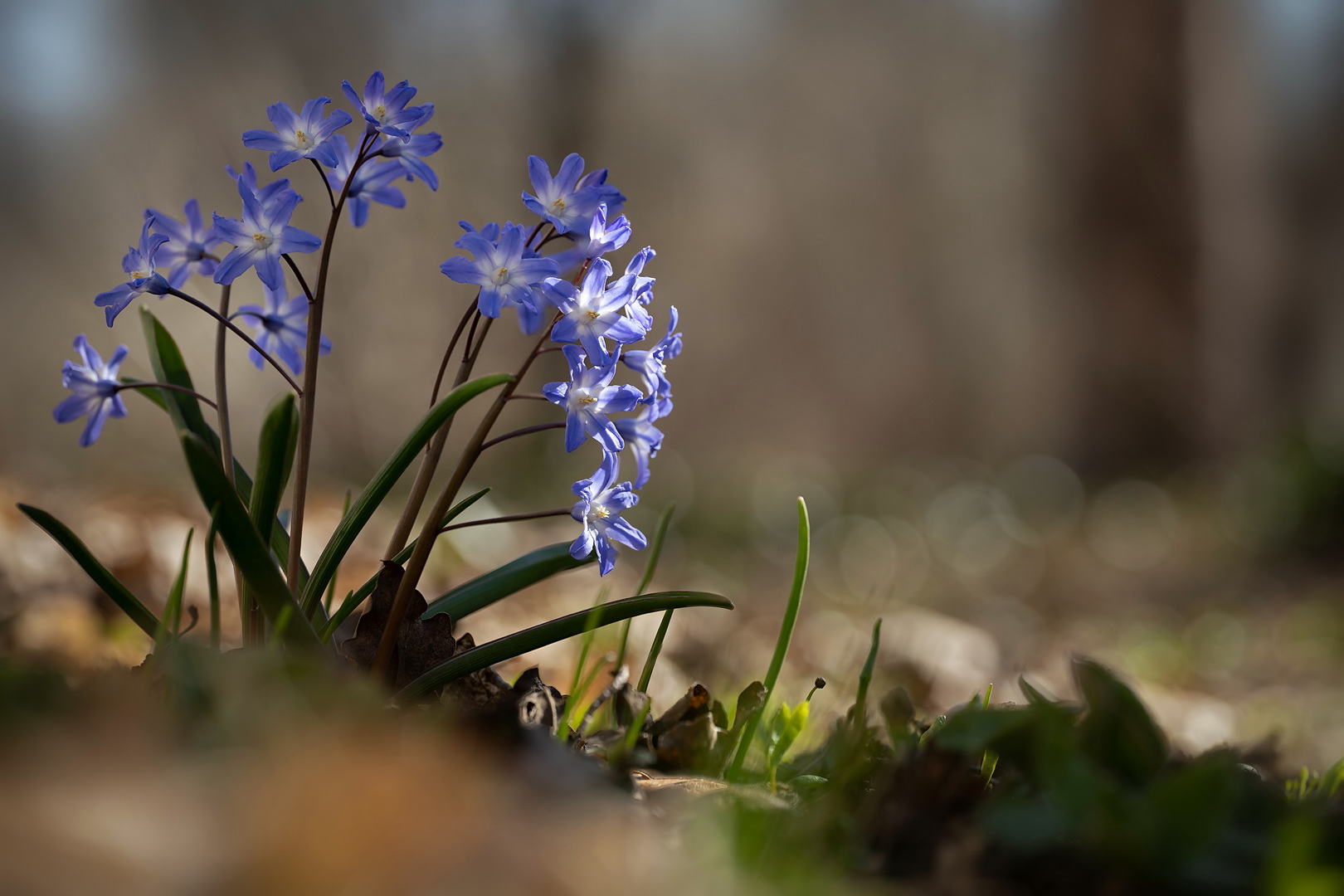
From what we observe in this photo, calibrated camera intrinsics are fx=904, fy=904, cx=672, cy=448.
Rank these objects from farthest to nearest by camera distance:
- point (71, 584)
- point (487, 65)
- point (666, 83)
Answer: point (666, 83) → point (487, 65) → point (71, 584)

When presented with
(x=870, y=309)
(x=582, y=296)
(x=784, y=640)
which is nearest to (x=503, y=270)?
(x=582, y=296)

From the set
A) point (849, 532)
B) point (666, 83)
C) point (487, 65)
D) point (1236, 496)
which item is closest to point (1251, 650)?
point (1236, 496)

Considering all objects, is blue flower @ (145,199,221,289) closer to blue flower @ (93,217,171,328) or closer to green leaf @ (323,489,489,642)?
blue flower @ (93,217,171,328)

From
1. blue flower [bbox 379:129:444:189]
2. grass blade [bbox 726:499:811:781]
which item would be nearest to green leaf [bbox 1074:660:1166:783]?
grass blade [bbox 726:499:811:781]

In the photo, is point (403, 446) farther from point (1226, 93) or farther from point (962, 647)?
point (1226, 93)

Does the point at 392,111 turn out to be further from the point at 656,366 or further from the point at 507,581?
the point at 507,581

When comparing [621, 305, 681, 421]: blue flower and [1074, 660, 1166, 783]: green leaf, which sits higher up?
[621, 305, 681, 421]: blue flower

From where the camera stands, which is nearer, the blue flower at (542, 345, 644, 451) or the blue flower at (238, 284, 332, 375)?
the blue flower at (542, 345, 644, 451)
